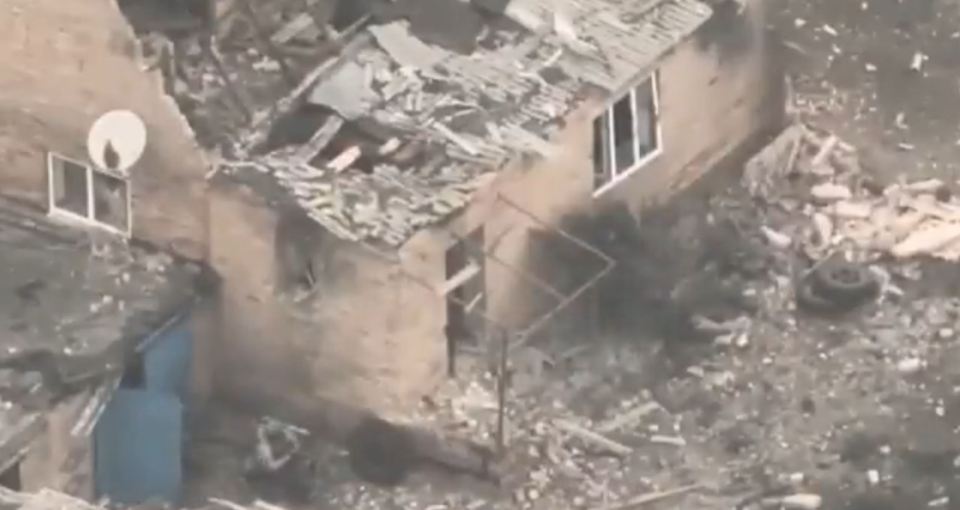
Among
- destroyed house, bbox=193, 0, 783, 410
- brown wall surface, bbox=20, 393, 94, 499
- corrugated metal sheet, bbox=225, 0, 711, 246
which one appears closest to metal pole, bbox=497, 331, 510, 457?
destroyed house, bbox=193, 0, 783, 410

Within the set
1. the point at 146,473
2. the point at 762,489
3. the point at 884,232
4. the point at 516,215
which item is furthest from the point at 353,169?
the point at 884,232

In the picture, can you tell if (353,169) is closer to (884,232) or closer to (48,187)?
(48,187)

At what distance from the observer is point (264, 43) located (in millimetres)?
23781

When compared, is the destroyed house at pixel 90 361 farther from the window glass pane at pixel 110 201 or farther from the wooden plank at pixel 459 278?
the wooden plank at pixel 459 278

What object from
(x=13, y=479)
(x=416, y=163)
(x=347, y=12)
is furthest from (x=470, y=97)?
(x=13, y=479)

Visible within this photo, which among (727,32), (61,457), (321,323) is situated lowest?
(61,457)

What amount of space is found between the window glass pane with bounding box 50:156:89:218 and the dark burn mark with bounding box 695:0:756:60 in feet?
20.8

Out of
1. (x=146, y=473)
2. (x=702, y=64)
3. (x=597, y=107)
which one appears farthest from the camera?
(x=702, y=64)

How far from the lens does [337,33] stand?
2388cm

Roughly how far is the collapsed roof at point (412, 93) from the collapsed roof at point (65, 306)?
133 cm

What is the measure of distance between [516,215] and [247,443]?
3189mm

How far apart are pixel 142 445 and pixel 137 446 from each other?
4cm

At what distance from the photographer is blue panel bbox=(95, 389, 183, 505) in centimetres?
2125

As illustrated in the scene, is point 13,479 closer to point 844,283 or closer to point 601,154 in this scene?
point 601,154
